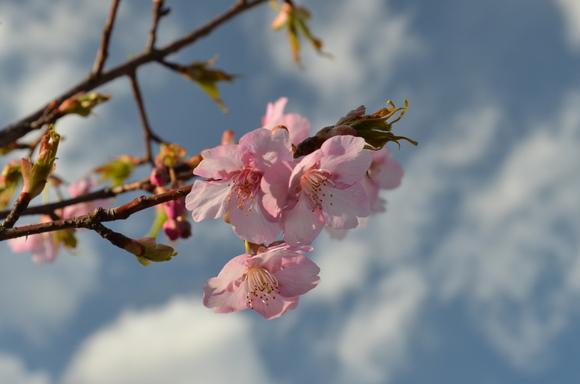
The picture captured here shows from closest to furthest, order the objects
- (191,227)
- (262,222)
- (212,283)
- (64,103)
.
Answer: (262,222) < (212,283) < (191,227) < (64,103)

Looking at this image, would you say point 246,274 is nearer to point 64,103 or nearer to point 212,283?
point 212,283

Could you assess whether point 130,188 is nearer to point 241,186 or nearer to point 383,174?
point 241,186

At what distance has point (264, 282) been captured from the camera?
1.68 metres

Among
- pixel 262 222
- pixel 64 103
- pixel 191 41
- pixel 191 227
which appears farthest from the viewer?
pixel 191 41

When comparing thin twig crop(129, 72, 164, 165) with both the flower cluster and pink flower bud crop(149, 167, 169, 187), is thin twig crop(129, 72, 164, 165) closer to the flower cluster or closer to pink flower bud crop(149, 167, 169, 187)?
pink flower bud crop(149, 167, 169, 187)

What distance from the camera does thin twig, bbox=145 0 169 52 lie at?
304 centimetres

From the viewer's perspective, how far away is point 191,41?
10.3ft

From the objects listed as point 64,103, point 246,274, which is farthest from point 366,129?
point 64,103

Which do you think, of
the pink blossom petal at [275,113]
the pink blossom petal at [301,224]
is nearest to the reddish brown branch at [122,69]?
the pink blossom petal at [275,113]

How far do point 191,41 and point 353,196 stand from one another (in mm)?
1909

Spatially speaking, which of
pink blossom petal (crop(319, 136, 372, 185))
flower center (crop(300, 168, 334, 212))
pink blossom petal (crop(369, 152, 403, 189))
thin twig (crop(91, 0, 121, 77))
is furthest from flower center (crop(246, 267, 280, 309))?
thin twig (crop(91, 0, 121, 77))

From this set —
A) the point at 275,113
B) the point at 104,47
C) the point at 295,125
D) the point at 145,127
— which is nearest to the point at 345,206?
the point at 295,125

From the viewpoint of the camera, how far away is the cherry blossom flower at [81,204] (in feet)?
9.49

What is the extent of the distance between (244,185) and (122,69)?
1715 mm
